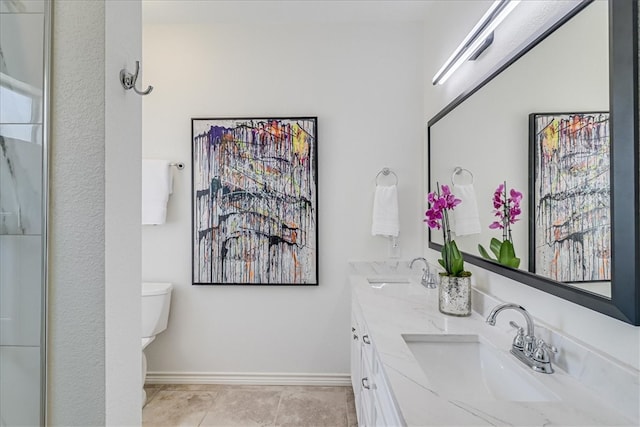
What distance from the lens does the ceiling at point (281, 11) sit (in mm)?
2119

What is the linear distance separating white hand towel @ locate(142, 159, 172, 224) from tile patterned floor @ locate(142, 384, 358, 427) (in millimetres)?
1173

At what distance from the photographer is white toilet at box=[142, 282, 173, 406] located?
215 cm

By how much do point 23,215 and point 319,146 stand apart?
5.72 feet

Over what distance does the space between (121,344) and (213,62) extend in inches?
81.0

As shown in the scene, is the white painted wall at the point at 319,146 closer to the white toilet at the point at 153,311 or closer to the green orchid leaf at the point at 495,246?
the white toilet at the point at 153,311

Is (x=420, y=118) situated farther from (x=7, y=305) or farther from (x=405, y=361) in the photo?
(x=7, y=305)

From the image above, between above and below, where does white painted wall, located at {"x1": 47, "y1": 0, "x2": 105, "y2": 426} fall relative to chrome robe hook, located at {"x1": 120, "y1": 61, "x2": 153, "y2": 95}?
below

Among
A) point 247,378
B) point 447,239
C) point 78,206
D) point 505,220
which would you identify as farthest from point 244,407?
point 505,220

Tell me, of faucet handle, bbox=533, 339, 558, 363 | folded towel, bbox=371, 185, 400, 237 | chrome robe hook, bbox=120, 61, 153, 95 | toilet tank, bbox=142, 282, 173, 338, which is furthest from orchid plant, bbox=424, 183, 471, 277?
toilet tank, bbox=142, 282, 173, 338

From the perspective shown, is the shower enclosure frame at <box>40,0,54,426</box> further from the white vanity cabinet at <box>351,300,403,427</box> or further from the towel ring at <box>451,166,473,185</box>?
the towel ring at <box>451,166,473,185</box>

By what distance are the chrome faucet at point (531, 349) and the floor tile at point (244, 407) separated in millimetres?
1496

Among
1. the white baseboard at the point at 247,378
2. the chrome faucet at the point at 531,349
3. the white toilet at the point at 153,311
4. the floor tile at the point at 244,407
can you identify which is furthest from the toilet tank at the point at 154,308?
the chrome faucet at the point at 531,349

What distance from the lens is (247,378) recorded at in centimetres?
233

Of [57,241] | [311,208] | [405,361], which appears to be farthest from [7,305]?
[311,208]
